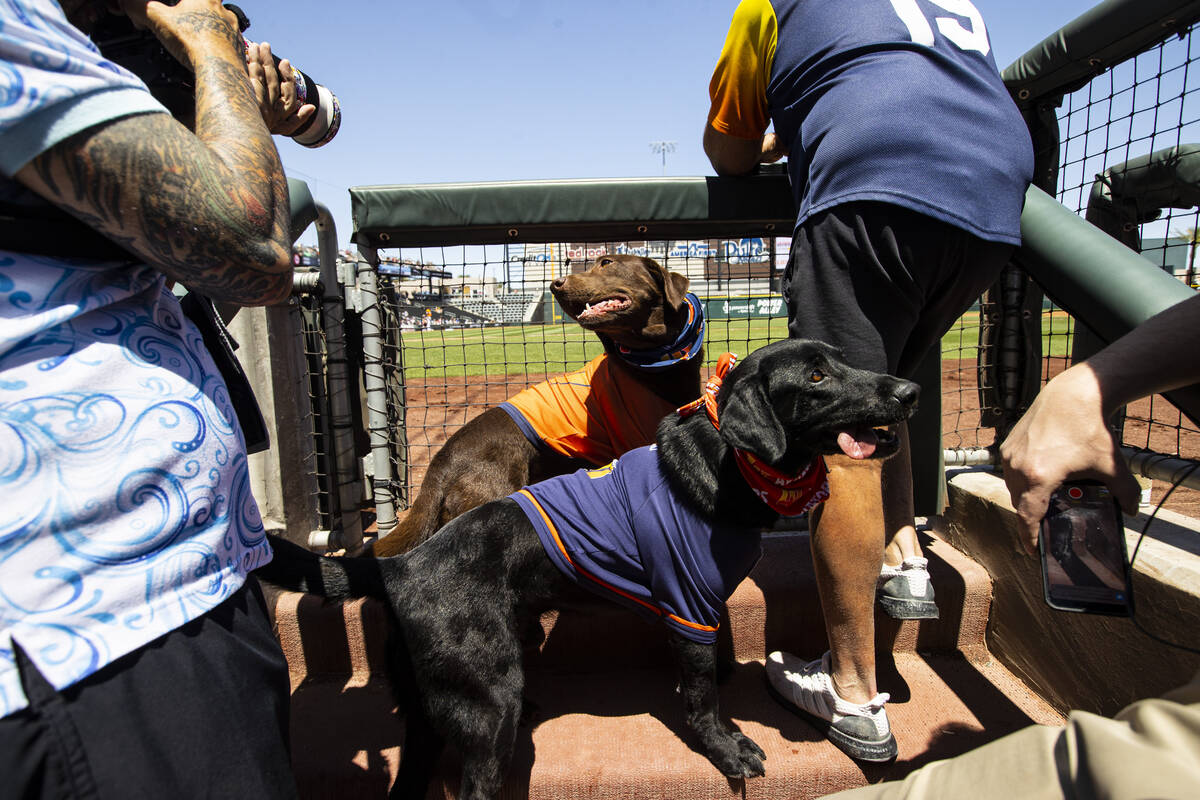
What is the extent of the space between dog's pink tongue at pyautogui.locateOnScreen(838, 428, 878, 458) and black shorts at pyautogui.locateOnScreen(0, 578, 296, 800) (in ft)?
5.33

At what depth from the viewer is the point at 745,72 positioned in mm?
2180

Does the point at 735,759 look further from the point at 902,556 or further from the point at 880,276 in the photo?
the point at 880,276

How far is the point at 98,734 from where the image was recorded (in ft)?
2.61

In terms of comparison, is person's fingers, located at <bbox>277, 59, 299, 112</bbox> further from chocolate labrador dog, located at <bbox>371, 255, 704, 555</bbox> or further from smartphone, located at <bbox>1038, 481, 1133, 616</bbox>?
chocolate labrador dog, located at <bbox>371, 255, 704, 555</bbox>

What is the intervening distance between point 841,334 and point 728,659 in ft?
4.73

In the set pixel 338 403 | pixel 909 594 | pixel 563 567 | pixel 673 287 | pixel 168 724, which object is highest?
pixel 673 287

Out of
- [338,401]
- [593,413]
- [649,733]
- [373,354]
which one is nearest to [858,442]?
[649,733]

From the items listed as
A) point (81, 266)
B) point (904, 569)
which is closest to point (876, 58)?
point (904, 569)

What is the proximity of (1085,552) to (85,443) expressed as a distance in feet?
5.38

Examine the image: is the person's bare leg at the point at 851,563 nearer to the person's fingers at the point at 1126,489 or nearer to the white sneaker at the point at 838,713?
the white sneaker at the point at 838,713

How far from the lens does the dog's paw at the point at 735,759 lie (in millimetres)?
2041

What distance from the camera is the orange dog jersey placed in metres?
3.08

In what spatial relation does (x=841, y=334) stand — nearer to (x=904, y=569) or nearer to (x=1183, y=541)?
(x=904, y=569)

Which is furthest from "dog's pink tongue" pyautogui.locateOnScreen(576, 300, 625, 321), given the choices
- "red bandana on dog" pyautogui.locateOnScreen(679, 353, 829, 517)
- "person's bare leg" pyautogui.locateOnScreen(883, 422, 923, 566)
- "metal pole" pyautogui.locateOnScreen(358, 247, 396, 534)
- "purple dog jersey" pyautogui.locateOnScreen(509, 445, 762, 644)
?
"person's bare leg" pyautogui.locateOnScreen(883, 422, 923, 566)
